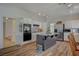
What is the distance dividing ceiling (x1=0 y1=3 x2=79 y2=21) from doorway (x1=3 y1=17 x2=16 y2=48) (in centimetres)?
42

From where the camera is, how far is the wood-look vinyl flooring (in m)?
2.55

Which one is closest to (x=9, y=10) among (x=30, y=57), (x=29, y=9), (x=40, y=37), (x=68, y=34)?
(x=29, y=9)

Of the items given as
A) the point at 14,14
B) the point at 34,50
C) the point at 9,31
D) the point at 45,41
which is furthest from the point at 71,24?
the point at 9,31

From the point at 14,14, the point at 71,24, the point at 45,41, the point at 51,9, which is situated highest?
the point at 51,9

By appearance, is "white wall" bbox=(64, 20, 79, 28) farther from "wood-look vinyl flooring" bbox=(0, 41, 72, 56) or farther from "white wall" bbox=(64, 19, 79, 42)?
"wood-look vinyl flooring" bbox=(0, 41, 72, 56)

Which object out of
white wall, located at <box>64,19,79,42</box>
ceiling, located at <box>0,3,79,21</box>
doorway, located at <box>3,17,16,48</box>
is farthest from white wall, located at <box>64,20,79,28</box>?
doorway, located at <box>3,17,16,48</box>

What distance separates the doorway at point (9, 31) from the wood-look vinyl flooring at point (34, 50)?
14cm

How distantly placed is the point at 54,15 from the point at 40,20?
379 millimetres

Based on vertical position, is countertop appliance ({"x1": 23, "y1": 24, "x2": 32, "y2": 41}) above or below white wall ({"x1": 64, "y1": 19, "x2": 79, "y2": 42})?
below

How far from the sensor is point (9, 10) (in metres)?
2.48

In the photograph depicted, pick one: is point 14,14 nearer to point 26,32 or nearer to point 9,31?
point 9,31

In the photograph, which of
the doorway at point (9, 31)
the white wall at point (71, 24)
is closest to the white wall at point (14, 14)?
the doorway at point (9, 31)

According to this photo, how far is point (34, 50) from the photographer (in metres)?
2.68

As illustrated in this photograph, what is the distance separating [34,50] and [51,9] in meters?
1.11
